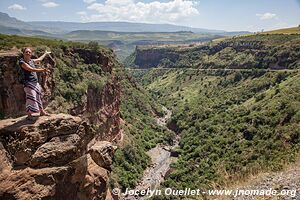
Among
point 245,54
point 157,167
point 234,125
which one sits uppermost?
point 245,54

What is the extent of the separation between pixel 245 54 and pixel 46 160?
401 feet

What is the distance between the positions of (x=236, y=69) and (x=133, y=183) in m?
76.8

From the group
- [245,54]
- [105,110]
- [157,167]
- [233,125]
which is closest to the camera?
[105,110]

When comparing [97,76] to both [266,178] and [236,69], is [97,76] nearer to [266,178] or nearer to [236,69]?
[266,178]

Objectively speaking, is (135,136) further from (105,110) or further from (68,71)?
(68,71)

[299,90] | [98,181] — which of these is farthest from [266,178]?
[299,90]

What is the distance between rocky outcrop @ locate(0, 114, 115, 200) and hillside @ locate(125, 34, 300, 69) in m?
92.8

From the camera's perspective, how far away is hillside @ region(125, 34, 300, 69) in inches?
4236

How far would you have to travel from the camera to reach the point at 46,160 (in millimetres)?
14969

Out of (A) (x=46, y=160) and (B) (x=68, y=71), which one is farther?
(B) (x=68, y=71)

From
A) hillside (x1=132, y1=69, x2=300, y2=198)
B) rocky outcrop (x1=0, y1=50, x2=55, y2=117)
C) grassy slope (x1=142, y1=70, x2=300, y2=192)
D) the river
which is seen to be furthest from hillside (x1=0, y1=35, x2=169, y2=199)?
grassy slope (x1=142, y1=70, x2=300, y2=192)

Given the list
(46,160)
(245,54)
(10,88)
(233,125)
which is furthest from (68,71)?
(245,54)

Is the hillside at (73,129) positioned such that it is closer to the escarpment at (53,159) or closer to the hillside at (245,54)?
the escarpment at (53,159)

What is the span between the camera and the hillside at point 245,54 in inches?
4236
